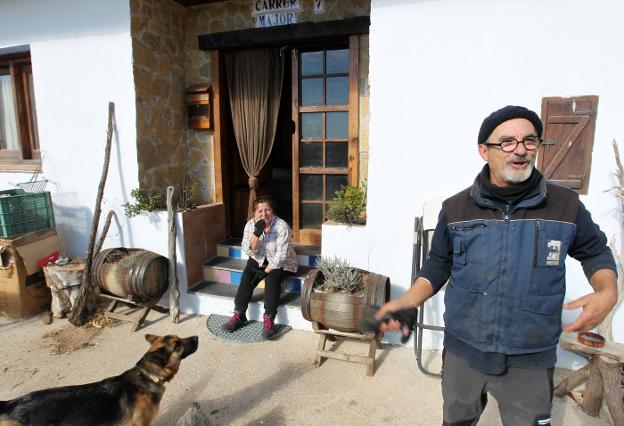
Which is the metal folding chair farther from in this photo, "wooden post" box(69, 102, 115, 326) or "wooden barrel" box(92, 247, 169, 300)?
"wooden post" box(69, 102, 115, 326)

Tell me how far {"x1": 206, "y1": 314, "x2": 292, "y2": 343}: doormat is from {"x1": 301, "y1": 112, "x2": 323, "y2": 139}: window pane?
2372mm

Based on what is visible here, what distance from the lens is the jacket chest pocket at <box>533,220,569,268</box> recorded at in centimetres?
157

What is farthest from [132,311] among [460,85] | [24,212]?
[460,85]

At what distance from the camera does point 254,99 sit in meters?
5.10

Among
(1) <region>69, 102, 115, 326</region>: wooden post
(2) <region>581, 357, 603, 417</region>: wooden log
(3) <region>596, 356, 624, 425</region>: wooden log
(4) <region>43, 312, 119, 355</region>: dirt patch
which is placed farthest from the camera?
(1) <region>69, 102, 115, 326</region>: wooden post

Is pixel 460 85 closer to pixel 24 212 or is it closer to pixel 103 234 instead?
pixel 103 234

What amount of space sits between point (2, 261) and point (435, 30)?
17.0 feet

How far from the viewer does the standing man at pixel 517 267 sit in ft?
5.18

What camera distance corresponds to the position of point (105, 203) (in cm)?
476

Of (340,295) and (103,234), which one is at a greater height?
(103,234)

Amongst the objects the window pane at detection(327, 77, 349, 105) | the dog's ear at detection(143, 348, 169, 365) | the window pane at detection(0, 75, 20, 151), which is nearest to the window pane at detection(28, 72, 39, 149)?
the window pane at detection(0, 75, 20, 151)

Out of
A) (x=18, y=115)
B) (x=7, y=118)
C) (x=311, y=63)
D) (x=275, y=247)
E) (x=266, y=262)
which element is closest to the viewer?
(x=275, y=247)

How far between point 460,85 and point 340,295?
212 centimetres

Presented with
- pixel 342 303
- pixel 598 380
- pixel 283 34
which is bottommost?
pixel 598 380
